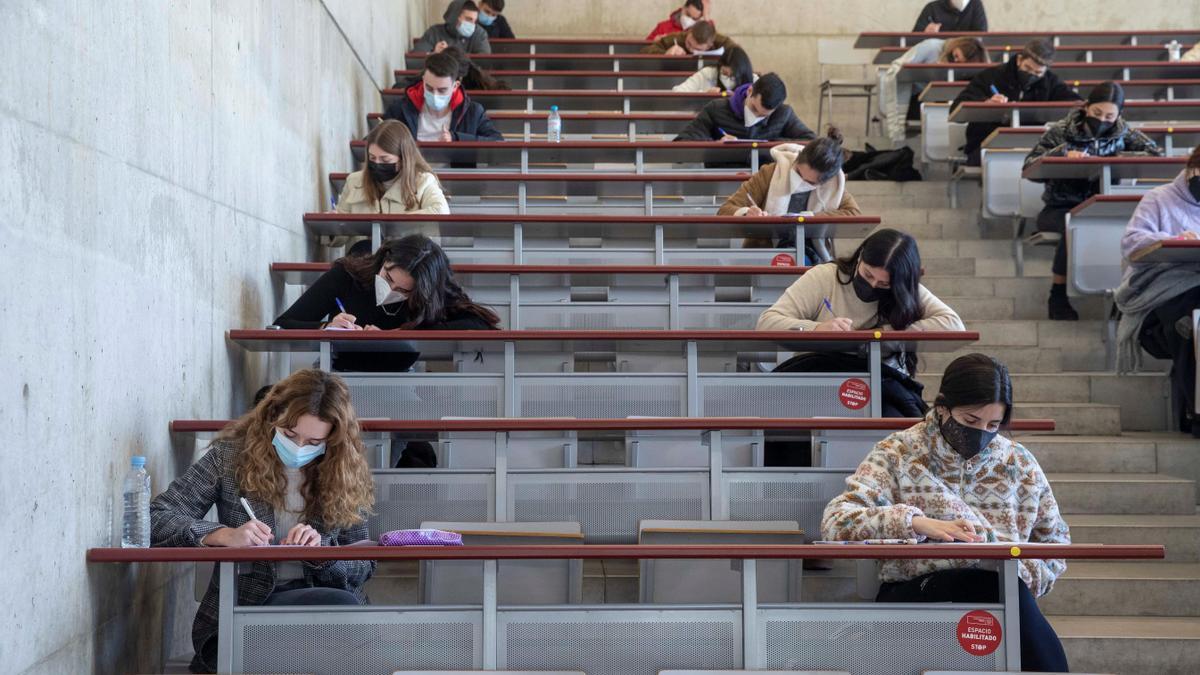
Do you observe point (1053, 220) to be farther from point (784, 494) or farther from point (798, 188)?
point (784, 494)

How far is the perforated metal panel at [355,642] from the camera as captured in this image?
2.59 meters

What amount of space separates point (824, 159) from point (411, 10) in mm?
4483

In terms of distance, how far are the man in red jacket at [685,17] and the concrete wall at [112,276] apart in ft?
15.9

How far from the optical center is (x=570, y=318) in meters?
4.50

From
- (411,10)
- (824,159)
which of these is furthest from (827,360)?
(411,10)

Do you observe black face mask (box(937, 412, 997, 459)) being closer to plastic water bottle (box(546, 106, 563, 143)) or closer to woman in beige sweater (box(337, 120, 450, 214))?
woman in beige sweater (box(337, 120, 450, 214))

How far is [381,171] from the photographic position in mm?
5039

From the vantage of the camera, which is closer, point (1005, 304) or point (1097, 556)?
point (1097, 556)

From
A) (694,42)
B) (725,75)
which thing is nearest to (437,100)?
(725,75)

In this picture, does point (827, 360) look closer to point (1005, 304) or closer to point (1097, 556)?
point (1097, 556)

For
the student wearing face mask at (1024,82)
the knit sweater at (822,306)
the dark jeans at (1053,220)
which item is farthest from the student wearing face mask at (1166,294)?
the student wearing face mask at (1024,82)

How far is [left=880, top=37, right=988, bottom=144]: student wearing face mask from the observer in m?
7.84

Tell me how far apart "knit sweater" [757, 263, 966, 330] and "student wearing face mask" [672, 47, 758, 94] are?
3.45 metres

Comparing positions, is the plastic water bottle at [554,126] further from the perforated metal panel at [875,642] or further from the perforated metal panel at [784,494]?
the perforated metal panel at [875,642]
